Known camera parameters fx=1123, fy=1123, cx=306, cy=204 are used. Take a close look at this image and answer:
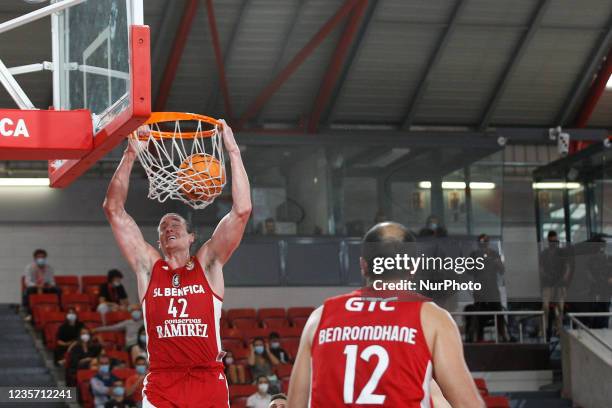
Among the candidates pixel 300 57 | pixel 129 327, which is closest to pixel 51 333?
pixel 129 327

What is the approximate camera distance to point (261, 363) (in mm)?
17078

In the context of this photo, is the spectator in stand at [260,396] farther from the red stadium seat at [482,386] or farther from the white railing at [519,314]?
the white railing at [519,314]

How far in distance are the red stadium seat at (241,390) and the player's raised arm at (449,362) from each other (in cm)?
1134

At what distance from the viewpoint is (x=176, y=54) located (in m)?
18.7

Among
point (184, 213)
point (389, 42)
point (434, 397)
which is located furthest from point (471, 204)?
point (434, 397)

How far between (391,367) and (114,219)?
3432 millimetres

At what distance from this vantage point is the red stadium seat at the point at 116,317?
1822 cm

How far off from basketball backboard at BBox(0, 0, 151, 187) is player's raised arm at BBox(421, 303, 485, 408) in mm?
2679

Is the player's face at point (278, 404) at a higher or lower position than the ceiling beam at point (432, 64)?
lower

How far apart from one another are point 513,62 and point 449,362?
17.2 m

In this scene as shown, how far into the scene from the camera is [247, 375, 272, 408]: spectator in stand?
14.9m

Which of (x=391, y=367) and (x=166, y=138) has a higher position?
(x=166, y=138)

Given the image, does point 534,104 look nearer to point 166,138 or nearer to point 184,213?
point 184,213
